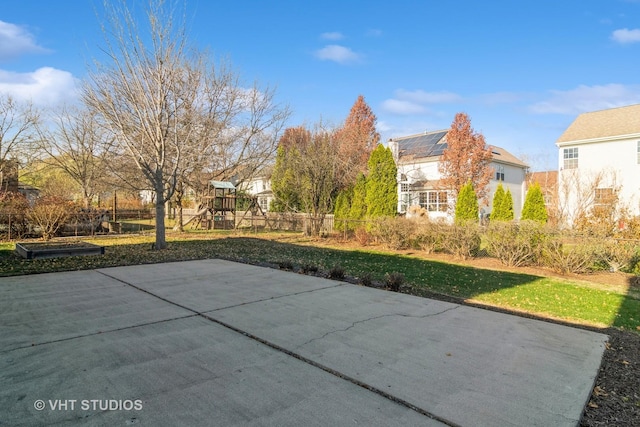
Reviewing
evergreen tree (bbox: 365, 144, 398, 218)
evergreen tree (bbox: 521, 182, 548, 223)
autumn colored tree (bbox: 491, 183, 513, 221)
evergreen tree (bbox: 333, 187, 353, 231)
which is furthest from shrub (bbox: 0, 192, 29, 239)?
autumn colored tree (bbox: 491, 183, 513, 221)

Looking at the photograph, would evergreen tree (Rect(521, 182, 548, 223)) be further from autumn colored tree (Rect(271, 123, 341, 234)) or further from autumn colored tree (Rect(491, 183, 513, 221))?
autumn colored tree (Rect(271, 123, 341, 234))

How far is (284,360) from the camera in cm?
323

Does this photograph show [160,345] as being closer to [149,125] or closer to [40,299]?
[40,299]

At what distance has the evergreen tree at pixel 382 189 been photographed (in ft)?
57.1

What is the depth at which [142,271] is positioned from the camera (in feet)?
24.9

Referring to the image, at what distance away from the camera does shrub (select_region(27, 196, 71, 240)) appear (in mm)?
13375

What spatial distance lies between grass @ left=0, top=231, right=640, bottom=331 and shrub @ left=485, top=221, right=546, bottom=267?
1.25 metres

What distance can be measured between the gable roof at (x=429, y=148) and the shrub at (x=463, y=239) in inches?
653

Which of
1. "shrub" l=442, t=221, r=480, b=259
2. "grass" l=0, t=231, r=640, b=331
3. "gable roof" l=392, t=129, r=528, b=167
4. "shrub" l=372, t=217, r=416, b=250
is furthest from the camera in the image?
"gable roof" l=392, t=129, r=528, b=167

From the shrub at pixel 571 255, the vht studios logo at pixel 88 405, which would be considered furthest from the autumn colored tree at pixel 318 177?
the vht studios logo at pixel 88 405

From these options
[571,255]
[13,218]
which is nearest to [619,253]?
[571,255]

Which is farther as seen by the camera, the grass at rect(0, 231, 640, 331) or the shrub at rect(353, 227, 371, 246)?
the shrub at rect(353, 227, 371, 246)

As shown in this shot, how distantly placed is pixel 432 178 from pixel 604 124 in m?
10.4

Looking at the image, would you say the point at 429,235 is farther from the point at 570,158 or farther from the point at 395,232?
the point at 570,158
